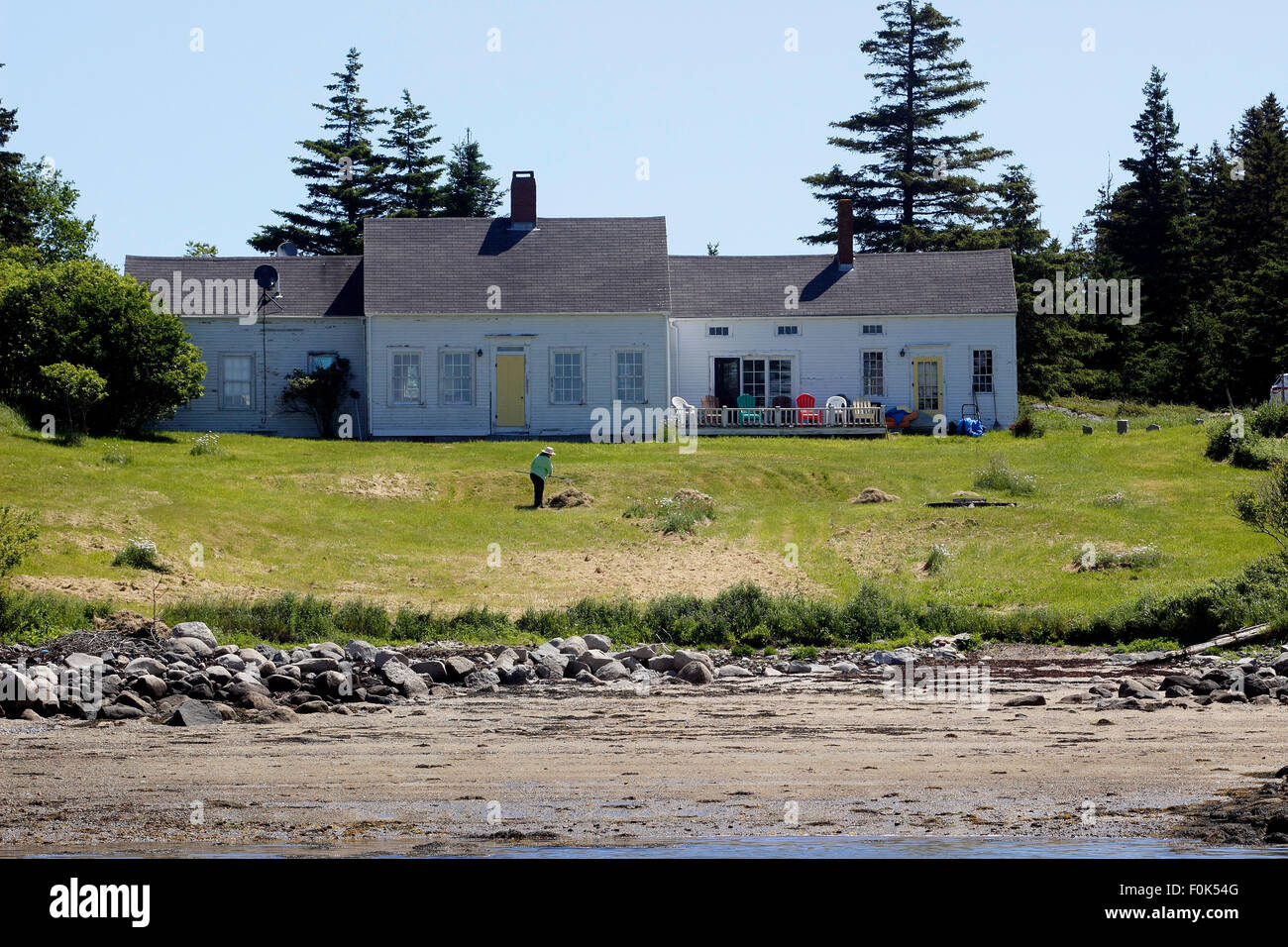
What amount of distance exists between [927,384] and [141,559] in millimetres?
25618

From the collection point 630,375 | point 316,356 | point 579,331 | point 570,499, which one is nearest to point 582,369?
point 579,331

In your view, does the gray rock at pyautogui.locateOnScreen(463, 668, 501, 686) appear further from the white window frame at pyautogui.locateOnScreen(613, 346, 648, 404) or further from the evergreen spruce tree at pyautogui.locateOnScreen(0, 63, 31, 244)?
the evergreen spruce tree at pyautogui.locateOnScreen(0, 63, 31, 244)

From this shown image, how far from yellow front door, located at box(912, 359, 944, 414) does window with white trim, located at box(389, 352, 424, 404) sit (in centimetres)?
1434

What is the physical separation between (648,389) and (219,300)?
1228cm

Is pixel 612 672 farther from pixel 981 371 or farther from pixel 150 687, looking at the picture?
pixel 981 371

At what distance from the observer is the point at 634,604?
2136cm

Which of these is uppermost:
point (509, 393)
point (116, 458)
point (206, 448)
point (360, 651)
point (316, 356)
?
point (316, 356)

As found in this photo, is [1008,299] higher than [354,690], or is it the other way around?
[1008,299]

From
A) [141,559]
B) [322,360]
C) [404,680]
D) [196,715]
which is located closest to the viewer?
[196,715]

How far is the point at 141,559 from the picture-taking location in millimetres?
22062

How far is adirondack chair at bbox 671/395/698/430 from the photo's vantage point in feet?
123
